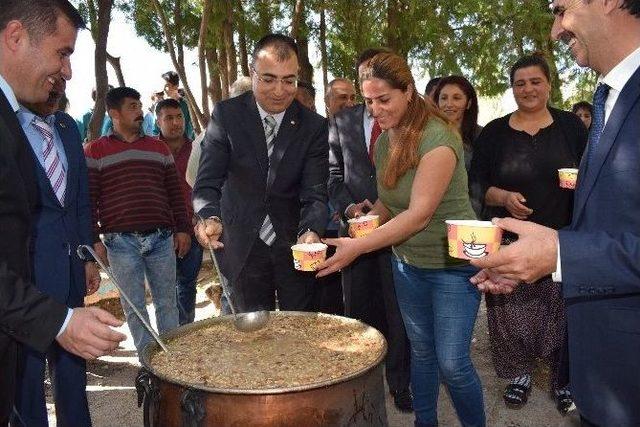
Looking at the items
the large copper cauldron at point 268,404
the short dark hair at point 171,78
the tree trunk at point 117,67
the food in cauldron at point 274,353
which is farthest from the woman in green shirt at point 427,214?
the tree trunk at point 117,67

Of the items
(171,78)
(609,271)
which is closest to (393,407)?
(609,271)

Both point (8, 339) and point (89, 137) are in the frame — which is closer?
point (8, 339)

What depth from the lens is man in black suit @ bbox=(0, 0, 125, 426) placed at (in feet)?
5.90

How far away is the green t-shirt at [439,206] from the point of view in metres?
2.98

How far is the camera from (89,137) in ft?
27.8

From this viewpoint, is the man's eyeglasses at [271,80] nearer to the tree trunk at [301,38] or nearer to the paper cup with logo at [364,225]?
the paper cup with logo at [364,225]

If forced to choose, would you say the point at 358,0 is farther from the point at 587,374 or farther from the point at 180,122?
the point at 587,374

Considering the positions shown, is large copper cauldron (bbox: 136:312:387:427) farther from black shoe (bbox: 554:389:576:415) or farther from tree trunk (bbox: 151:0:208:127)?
tree trunk (bbox: 151:0:208:127)

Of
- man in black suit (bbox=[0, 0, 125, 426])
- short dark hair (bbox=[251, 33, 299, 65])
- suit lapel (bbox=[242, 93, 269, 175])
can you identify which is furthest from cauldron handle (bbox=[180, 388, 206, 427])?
short dark hair (bbox=[251, 33, 299, 65])

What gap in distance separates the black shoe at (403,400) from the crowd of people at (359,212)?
0.05 feet

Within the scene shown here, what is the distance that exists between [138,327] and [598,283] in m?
3.96

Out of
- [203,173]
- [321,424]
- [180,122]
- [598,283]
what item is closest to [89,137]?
[180,122]

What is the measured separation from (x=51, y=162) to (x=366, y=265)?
88.2 inches

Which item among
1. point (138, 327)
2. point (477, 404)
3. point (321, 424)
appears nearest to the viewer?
point (321, 424)
